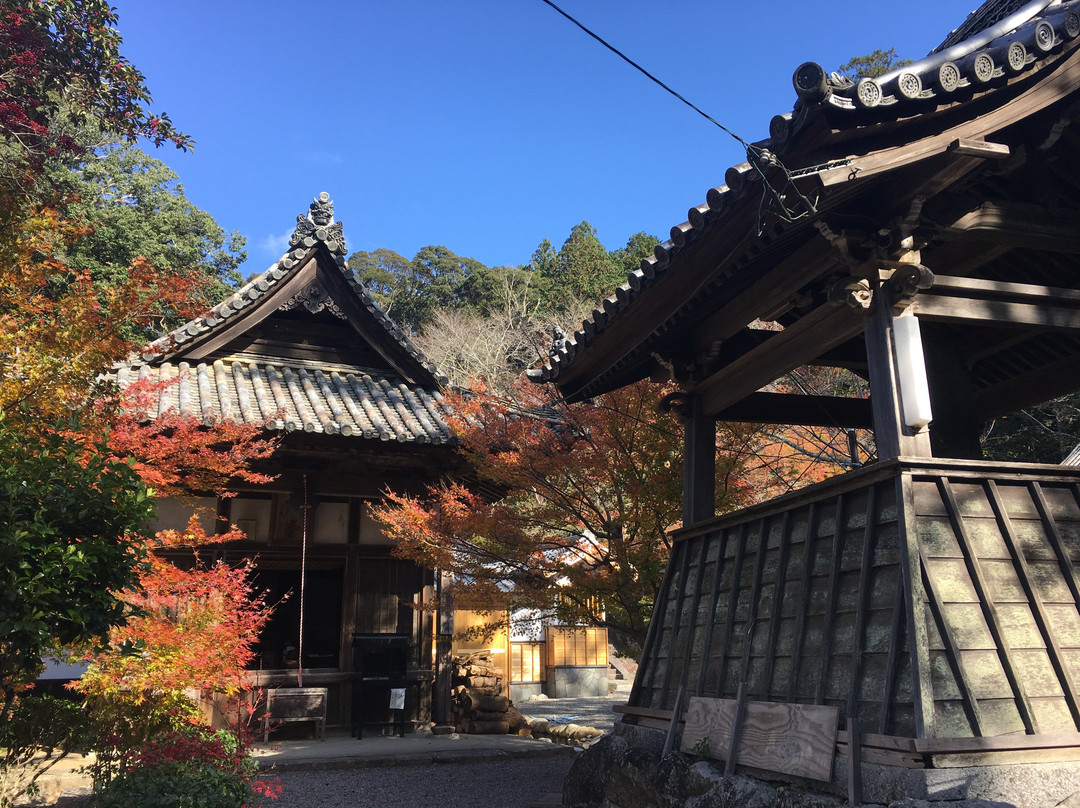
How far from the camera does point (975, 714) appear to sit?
410 cm

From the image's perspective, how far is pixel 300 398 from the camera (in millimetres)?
11906

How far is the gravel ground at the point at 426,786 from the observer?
27.9 feet

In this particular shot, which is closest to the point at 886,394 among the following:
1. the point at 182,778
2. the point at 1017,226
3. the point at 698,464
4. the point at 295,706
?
the point at 1017,226

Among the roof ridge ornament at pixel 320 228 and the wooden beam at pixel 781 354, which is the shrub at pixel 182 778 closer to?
the wooden beam at pixel 781 354

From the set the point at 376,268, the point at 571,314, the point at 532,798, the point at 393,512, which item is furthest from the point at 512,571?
the point at 376,268

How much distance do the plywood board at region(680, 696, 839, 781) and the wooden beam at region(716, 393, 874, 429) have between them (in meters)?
3.11

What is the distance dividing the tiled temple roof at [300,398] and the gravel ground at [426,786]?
421 centimetres

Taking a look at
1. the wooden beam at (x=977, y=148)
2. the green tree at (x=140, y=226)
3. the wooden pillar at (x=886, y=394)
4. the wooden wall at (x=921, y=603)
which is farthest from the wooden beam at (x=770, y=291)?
the green tree at (x=140, y=226)

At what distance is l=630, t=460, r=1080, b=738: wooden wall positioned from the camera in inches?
167

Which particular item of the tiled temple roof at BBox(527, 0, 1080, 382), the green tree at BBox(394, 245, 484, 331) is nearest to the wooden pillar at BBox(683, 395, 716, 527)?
the tiled temple roof at BBox(527, 0, 1080, 382)

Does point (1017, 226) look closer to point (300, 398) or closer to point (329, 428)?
point (329, 428)

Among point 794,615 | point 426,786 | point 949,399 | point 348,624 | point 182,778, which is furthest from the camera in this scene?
point 348,624

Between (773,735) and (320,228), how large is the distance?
10.9m

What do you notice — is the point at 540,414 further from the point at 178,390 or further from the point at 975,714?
the point at 975,714
